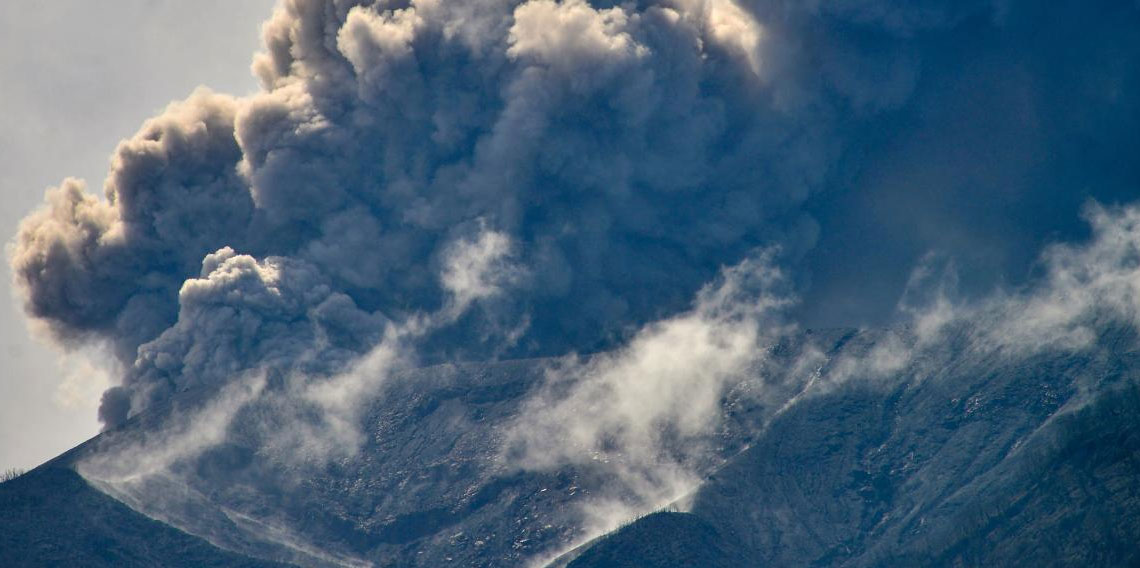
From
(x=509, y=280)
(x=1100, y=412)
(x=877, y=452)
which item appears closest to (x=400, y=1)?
(x=509, y=280)

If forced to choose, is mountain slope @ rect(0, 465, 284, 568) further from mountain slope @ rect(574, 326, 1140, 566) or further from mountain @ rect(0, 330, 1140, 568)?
mountain slope @ rect(574, 326, 1140, 566)

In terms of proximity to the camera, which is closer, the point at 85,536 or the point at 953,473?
the point at 85,536

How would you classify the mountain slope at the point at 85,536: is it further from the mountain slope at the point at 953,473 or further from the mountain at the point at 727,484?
the mountain slope at the point at 953,473

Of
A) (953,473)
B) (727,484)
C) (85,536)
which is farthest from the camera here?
(727,484)

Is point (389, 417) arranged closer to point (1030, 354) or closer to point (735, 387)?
point (735, 387)

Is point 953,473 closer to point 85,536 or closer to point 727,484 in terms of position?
point 727,484

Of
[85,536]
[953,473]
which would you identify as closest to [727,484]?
[953,473]

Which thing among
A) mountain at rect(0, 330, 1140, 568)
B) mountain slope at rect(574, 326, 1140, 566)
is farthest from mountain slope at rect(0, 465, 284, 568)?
mountain slope at rect(574, 326, 1140, 566)

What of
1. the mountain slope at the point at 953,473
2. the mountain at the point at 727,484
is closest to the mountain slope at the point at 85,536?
the mountain at the point at 727,484
